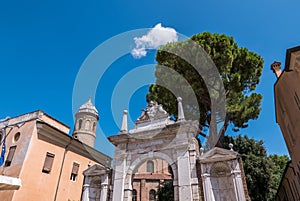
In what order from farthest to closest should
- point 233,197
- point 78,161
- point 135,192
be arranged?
1. point 135,192
2. point 78,161
3. point 233,197

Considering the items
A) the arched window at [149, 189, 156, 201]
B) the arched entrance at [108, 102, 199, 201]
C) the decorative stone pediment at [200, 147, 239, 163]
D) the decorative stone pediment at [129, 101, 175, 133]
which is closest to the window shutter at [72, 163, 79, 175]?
the arched entrance at [108, 102, 199, 201]

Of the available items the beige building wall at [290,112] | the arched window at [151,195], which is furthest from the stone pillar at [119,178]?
the arched window at [151,195]

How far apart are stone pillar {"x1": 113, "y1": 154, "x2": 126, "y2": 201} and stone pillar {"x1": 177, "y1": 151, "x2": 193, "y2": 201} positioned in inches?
106

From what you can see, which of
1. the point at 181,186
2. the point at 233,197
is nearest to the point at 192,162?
the point at 181,186

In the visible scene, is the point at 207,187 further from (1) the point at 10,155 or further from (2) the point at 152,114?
(1) the point at 10,155

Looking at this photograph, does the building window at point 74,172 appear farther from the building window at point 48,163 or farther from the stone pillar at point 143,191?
the stone pillar at point 143,191

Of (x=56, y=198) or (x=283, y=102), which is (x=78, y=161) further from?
(x=283, y=102)

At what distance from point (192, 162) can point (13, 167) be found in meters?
12.0

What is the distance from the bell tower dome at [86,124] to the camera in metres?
29.7

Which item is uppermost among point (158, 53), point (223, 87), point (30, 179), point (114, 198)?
point (158, 53)

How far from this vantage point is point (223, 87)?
14.4 meters

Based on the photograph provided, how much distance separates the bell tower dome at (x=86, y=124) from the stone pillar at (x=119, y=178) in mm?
20720

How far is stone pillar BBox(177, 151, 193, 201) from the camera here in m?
8.21

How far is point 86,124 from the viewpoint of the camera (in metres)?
31.5
